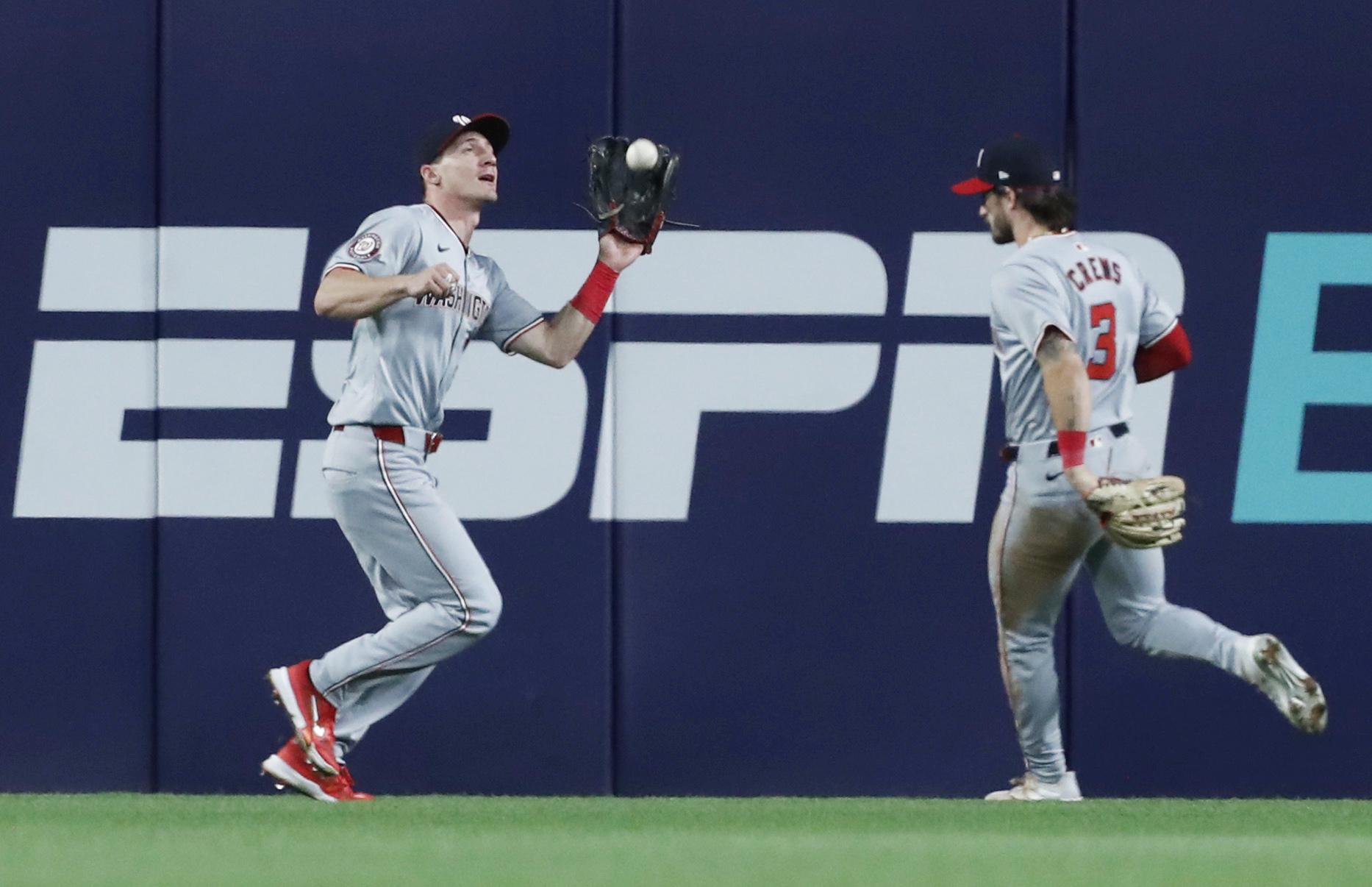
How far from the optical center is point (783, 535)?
660 centimetres

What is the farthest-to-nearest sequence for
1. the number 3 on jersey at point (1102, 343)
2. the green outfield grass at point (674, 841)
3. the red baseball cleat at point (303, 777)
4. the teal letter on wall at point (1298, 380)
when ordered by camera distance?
1. the teal letter on wall at point (1298, 380)
2. the number 3 on jersey at point (1102, 343)
3. the red baseball cleat at point (303, 777)
4. the green outfield grass at point (674, 841)

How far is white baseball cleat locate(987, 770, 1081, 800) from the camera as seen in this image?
6031 millimetres

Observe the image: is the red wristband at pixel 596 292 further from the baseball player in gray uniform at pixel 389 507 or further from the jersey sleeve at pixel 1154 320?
the jersey sleeve at pixel 1154 320

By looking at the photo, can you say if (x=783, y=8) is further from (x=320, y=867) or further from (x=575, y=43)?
(x=320, y=867)

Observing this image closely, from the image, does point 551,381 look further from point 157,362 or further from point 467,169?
point 157,362

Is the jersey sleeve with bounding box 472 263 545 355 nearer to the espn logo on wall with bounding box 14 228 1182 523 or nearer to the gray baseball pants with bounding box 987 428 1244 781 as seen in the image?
the espn logo on wall with bounding box 14 228 1182 523

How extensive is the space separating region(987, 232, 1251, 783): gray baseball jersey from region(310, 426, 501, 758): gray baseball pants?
137 centimetres

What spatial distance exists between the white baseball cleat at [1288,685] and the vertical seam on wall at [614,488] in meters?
1.95

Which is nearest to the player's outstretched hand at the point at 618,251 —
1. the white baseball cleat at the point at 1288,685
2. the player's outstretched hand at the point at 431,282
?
the player's outstretched hand at the point at 431,282

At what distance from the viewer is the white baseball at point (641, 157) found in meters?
5.88

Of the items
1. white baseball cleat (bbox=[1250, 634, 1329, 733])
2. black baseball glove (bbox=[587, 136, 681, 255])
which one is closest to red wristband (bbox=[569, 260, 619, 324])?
black baseball glove (bbox=[587, 136, 681, 255])

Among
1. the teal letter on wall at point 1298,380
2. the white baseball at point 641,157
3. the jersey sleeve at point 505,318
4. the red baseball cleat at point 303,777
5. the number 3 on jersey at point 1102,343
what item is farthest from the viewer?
the teal letter on wall at point 1298,380

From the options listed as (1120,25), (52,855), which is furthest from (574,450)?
(52,855)

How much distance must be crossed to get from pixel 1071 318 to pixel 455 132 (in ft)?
5.49
